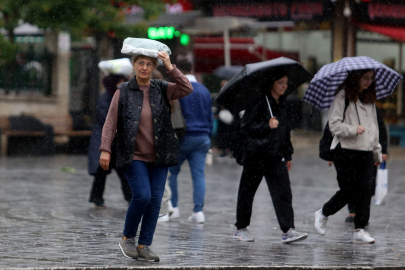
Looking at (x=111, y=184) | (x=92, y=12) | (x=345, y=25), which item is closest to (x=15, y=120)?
(x=92, y=12)

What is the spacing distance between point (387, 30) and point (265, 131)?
15663mm

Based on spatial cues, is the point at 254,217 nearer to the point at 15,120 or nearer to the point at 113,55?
the point at 15,120

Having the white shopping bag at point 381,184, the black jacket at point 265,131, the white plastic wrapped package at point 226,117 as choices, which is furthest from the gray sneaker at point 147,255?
the white plastic wrapped package at point 226,117

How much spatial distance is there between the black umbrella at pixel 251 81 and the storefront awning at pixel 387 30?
14733 mm

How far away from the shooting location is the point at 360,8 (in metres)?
21.5

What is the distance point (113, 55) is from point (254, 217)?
1264cm

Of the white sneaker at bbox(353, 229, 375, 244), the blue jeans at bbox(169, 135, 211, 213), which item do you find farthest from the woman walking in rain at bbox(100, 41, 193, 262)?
the blue jeans at bbox(169, 135, 211, 213)

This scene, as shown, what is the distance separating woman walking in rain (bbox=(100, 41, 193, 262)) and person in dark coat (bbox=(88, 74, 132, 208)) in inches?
121

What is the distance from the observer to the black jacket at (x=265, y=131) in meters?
6.87

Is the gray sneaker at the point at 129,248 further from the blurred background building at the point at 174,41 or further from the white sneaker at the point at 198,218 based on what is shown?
the blurred background building at the point at 174,41

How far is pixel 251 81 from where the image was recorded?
6988mm

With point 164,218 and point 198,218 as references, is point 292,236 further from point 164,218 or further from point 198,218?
point 164,218

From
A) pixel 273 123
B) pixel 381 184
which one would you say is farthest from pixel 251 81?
pixel 381 184

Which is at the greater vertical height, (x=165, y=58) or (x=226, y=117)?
(x=165, y=58)
